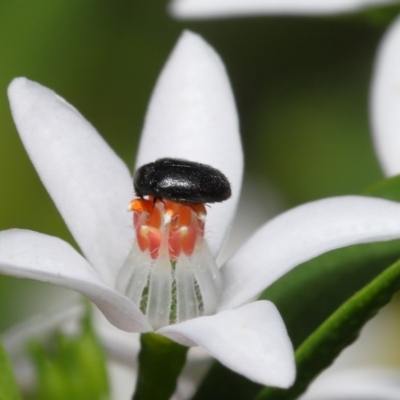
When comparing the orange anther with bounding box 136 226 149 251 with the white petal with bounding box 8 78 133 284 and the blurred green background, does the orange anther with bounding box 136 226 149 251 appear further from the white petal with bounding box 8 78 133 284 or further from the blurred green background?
the blurred green background

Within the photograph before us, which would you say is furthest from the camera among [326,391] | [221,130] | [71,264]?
[326,391]

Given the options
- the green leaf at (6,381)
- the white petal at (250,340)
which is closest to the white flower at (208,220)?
the white petal at (250,340)

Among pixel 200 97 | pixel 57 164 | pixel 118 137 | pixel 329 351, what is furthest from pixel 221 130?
pixel 118 137

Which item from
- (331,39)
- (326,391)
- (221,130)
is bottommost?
(326,391)

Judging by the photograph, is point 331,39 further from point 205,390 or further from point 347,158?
point 205,390

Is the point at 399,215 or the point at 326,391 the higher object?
the point at 399,215

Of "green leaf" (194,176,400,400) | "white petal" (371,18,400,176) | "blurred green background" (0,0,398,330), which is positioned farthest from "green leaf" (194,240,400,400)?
"blurred green background" (0,0,398,330)
